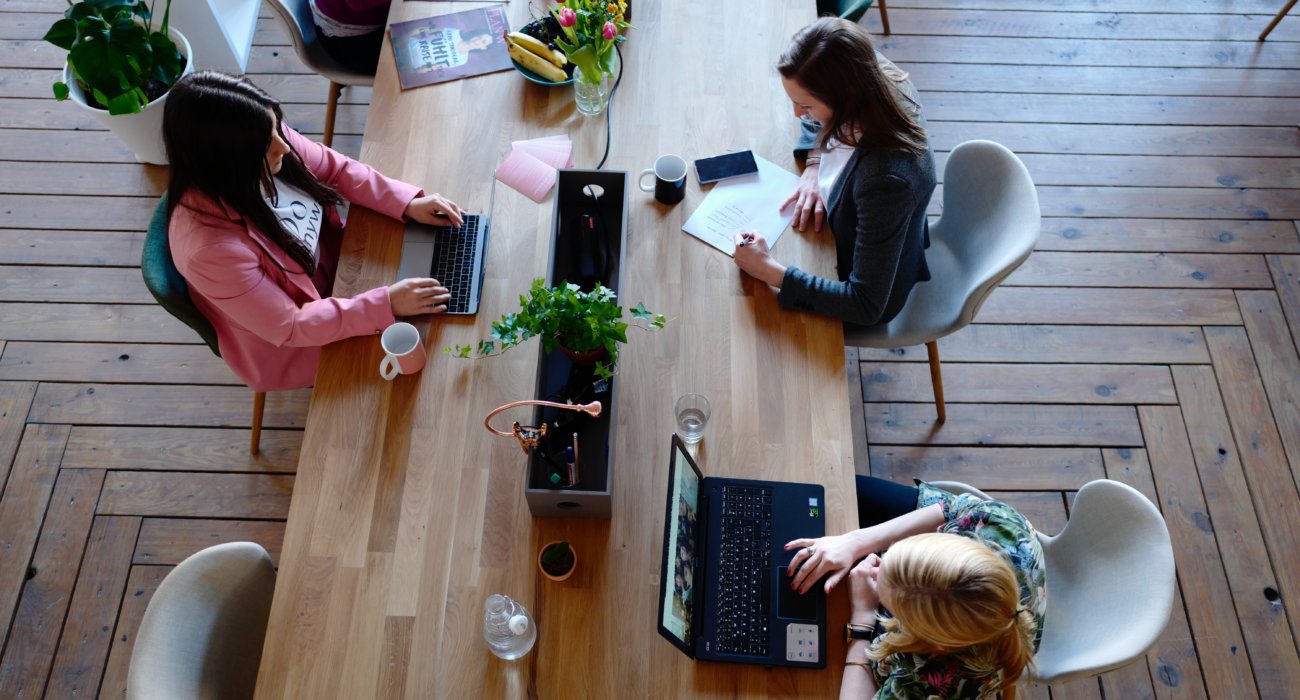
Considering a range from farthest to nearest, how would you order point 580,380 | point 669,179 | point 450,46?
point 450,46 < point 669,179 < point 580,380

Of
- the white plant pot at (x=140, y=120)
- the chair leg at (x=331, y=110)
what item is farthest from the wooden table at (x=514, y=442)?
the white plant pot at (x=140, y=120)

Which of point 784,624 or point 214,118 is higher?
point 214,118

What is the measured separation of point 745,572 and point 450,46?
166cm

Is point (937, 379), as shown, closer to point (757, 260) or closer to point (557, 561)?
point (757, 260)

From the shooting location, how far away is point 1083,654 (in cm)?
163

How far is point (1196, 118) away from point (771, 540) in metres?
2.91

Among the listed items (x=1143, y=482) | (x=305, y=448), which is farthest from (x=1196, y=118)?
(x=305, y=448)

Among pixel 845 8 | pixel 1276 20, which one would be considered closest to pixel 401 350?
pixel 845 8

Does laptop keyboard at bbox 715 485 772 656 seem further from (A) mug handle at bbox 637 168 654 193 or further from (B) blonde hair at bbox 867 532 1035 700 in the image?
(A) mug handle at bbox 637 168 654 193

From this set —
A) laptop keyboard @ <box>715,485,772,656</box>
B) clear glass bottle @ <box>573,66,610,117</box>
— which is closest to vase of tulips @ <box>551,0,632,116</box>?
clear glass bottle @ <box>573,66,610,117</box>

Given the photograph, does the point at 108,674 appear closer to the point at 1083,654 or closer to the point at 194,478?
the point at 194,478

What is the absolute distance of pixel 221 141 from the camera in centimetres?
179

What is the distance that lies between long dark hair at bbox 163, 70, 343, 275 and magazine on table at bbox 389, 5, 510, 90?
0.49 m

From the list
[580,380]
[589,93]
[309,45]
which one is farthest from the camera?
[309,45]
